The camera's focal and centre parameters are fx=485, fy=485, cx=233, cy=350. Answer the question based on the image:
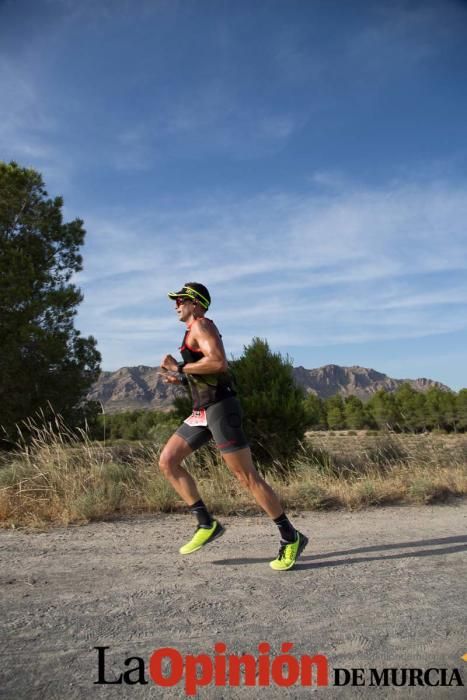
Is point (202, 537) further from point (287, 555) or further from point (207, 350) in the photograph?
point (207, 350)

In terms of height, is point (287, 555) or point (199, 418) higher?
point (199, 418)

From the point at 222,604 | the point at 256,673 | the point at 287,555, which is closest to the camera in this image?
the point at 256,673

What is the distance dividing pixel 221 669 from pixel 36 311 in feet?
48.1

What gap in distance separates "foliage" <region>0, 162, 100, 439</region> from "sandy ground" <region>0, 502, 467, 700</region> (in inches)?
413

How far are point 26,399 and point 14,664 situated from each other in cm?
1308

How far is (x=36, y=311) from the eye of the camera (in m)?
15.3

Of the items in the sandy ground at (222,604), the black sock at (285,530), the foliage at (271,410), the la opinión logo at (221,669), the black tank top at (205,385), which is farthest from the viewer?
the foliage at (271,410)

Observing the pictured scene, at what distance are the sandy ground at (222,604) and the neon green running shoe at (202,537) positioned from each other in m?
0.09

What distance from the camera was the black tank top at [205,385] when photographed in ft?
13.4

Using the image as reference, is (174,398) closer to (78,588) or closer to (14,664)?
(78,588)

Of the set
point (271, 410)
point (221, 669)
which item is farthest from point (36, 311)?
point (221, 669)

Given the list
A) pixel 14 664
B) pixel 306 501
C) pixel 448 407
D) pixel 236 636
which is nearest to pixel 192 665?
pixel 236 636

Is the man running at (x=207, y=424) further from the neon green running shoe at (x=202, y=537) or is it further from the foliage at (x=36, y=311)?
the foliage at (x=36, y=311)

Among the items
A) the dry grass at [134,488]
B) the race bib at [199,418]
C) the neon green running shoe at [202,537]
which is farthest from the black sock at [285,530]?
the dry grass at [134,488]
